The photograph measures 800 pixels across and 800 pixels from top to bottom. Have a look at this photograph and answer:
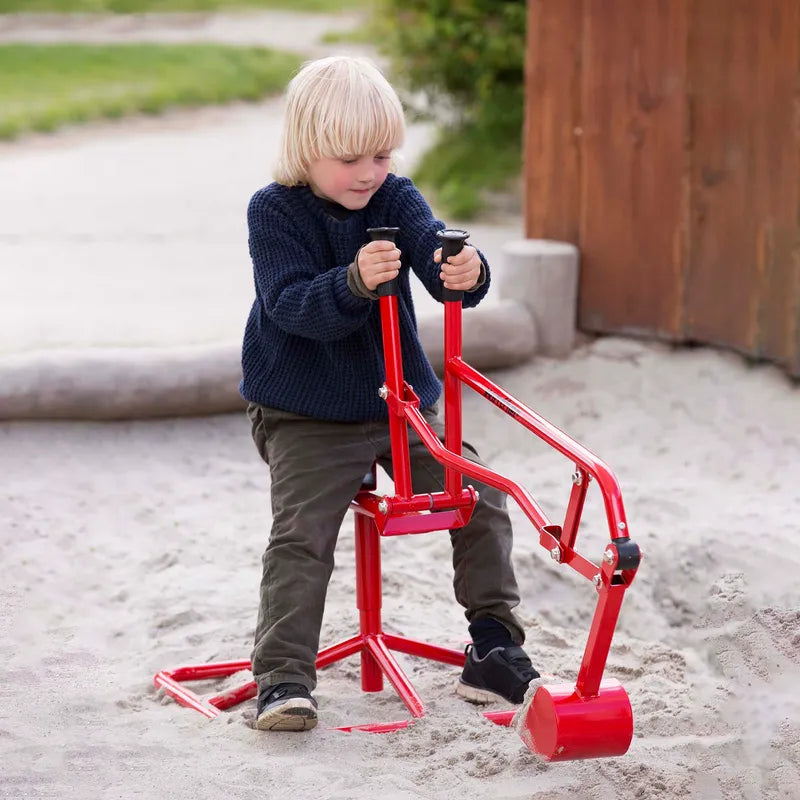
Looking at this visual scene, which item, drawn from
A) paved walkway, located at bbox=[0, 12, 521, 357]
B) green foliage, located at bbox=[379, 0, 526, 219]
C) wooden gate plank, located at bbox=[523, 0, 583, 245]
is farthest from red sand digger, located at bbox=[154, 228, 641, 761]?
green foliage, located at bbox=[379, 0, 526, 219]

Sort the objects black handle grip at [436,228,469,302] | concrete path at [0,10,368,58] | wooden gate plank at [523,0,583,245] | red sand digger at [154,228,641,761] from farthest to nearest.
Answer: concrete path at [0,10,368,58], wooden gate plank at [523,0,583,245], black handle grip at [436,228,469,302], red sand digger at [154,228,641,761]

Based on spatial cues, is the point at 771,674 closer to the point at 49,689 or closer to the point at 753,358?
the point at 49,689

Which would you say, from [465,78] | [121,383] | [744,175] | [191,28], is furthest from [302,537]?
[191,28]

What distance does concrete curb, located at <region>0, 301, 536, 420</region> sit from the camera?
12.6 feet

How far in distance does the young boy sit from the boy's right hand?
0.09 m

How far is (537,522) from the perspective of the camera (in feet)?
6.93

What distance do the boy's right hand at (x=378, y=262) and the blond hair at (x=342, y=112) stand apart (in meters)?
0.22

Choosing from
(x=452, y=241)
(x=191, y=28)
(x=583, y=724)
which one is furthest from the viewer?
(x=191, y=28)

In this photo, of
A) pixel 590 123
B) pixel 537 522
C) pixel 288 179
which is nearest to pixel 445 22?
pixel 590 123

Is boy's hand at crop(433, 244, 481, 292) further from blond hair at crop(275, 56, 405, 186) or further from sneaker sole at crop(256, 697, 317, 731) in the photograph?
sneaker sole at crop(256, 697, 317, 731)

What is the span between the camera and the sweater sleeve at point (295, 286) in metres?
2.36

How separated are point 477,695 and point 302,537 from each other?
1.51 ft

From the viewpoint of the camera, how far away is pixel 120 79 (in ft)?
38.7

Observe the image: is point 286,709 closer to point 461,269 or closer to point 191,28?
point 461,269
